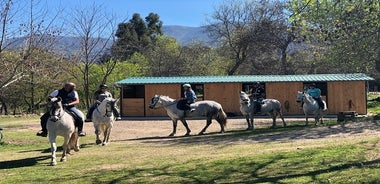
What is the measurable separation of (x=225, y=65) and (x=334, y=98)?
2296 centimetres

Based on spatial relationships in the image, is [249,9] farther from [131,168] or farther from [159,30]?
[131,168]

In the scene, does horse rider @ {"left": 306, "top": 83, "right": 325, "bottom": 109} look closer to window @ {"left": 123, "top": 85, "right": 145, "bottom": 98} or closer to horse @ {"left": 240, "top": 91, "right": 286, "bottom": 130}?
horse @ {"left": 240, "top": 91, "right": 286, "bottom": 130}

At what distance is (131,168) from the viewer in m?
8.84

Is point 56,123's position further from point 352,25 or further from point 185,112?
point 185,112

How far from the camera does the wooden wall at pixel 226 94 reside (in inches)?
1198

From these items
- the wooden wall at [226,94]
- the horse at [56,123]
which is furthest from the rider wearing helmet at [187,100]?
the wooden wall at [226,94]

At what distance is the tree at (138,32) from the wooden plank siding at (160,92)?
22245 millimetres

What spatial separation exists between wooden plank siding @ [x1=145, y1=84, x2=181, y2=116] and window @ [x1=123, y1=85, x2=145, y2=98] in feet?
2.29

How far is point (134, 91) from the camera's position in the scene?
1270 inches

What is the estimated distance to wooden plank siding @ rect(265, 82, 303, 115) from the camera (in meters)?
30.0

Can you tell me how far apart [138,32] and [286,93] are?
118 ft

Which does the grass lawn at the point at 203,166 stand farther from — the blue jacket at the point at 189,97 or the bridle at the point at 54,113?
the blue jacket at the point at 189,97

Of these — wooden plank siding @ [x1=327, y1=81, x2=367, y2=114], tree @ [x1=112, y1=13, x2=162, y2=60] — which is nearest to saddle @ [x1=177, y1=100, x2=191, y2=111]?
wooden plank siding @ [x1=327, y1=81, x2=367, y2=114]

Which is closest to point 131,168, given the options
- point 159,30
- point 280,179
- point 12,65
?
point 280,179
